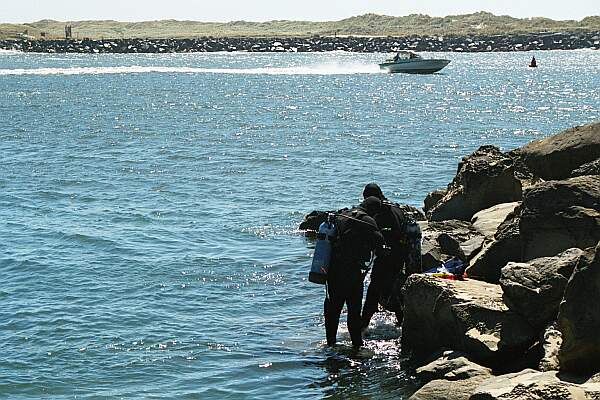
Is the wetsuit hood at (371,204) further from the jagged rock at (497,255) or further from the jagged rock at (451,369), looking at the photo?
the jagged rock at (451,369)

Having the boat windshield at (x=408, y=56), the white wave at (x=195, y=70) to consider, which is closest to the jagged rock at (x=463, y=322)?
the boat windshield at (x=408, y=56)

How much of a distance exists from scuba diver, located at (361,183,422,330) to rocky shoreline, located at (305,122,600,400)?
2.54ft

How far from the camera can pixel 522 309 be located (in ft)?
36.9

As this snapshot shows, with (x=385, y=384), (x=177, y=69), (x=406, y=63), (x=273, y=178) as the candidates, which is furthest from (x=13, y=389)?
(x=177, y=69)

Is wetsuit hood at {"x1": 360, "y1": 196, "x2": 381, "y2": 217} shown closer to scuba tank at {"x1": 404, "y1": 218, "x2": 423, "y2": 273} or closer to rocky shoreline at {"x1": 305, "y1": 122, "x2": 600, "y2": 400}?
scuba tank at {"x1": 404, "y1": 218, "x2": 423, "y2": 273}

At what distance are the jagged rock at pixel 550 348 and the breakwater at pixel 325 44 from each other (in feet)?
506

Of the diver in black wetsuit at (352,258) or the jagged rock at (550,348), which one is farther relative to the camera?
the diver in black wetsuit at (352,258)

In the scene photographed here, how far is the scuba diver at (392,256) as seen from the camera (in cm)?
1334

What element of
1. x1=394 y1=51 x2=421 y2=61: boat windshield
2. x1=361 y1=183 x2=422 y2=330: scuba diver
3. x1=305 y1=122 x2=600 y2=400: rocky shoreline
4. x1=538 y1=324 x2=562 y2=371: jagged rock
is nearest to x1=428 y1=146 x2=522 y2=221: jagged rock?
x1=305 y1=122 x2=600 y2=400: rocky shoreline

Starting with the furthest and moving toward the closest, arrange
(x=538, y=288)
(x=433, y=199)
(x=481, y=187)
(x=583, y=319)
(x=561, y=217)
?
(x=433, y=199), (x=481, y=187), (x=561, y=217), (x=538, y=288), (x=583, y=319)

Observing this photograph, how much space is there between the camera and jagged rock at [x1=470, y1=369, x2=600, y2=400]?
920 cm

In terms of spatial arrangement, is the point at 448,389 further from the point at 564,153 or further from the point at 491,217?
→ the point at 564,153

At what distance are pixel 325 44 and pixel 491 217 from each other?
Answer: 164 m

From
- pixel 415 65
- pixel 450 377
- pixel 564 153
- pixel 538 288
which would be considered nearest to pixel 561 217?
pixel 538 288
